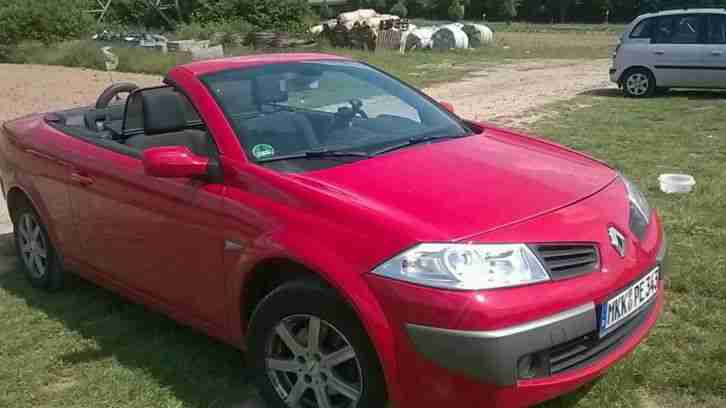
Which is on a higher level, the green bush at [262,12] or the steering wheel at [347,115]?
the green bush at [262,12]

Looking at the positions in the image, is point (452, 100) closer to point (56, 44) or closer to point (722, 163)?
point (722, 163)

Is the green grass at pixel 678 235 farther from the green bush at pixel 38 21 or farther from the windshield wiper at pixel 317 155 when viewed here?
the green bush at pixel 38 21

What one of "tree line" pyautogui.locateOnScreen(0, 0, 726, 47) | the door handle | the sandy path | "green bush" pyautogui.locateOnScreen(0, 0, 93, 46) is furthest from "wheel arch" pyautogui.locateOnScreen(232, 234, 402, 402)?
"green bush" pyautogui.locateOnScreen(0, 0, 93, 46)

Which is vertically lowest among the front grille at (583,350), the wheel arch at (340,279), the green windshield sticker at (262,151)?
the front grille at (583,350)

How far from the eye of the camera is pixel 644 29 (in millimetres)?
14359

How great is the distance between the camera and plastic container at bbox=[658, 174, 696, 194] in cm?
670

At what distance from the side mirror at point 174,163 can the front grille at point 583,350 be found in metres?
1.71

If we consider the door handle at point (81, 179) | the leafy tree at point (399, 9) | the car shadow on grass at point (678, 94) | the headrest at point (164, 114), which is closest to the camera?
the headrest at point (164, 114)

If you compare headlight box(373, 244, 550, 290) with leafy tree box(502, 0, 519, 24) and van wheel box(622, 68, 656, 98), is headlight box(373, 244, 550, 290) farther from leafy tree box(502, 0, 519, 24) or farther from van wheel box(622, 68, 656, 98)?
leafy tree box(502, 0, 519, 24)

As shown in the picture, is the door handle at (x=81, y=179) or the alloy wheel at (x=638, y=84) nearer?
the door handle at (x=81, y=179)

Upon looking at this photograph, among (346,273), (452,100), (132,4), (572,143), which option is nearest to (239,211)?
(346,273)

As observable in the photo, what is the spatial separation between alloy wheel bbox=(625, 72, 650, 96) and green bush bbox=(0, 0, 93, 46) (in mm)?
19767

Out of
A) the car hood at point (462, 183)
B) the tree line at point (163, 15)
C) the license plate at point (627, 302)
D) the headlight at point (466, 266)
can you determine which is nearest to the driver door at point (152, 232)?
the car hood at point (462, 183)

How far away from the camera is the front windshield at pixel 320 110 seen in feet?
11.7
